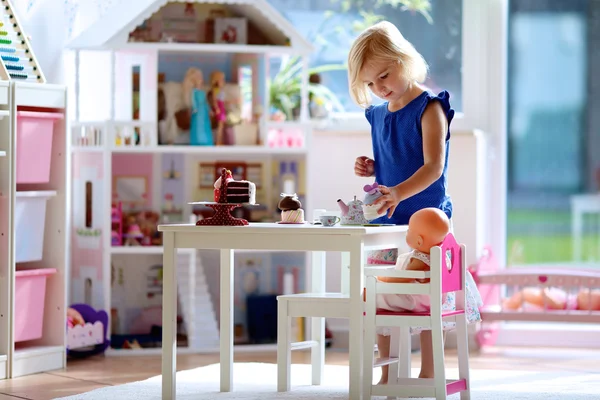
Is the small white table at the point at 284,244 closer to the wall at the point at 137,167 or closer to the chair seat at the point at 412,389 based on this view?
the chair seat at the point at 412,389

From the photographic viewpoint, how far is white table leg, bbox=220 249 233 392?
125 inches

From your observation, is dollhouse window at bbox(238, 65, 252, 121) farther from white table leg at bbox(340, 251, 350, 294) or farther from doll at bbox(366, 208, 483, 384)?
doll at bbox(366, 208, 483, 384)

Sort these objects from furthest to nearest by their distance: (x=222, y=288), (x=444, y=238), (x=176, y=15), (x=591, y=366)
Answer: (x=176, y=15) < (x=591, y=366) < (x=222, y=288) < (x=444, y=238)

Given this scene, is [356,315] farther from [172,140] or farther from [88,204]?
[88,204]

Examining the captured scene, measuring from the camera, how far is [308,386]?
3230 mm

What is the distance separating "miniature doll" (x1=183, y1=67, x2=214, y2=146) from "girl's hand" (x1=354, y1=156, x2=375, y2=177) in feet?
4.23

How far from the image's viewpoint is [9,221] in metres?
3.59

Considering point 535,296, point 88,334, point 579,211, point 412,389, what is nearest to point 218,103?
point 88,334

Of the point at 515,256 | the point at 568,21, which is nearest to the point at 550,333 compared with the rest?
the point at 515,256

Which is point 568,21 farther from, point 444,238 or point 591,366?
point 444,238

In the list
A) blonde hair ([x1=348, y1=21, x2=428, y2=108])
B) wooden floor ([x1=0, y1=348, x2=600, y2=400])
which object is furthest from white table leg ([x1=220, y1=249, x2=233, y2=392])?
blonde hair ([x1=348, y1=21, x2=428, y2=108])

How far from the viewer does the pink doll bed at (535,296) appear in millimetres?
4145

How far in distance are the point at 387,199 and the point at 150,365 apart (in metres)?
1.46

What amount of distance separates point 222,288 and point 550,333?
1.87 metres
